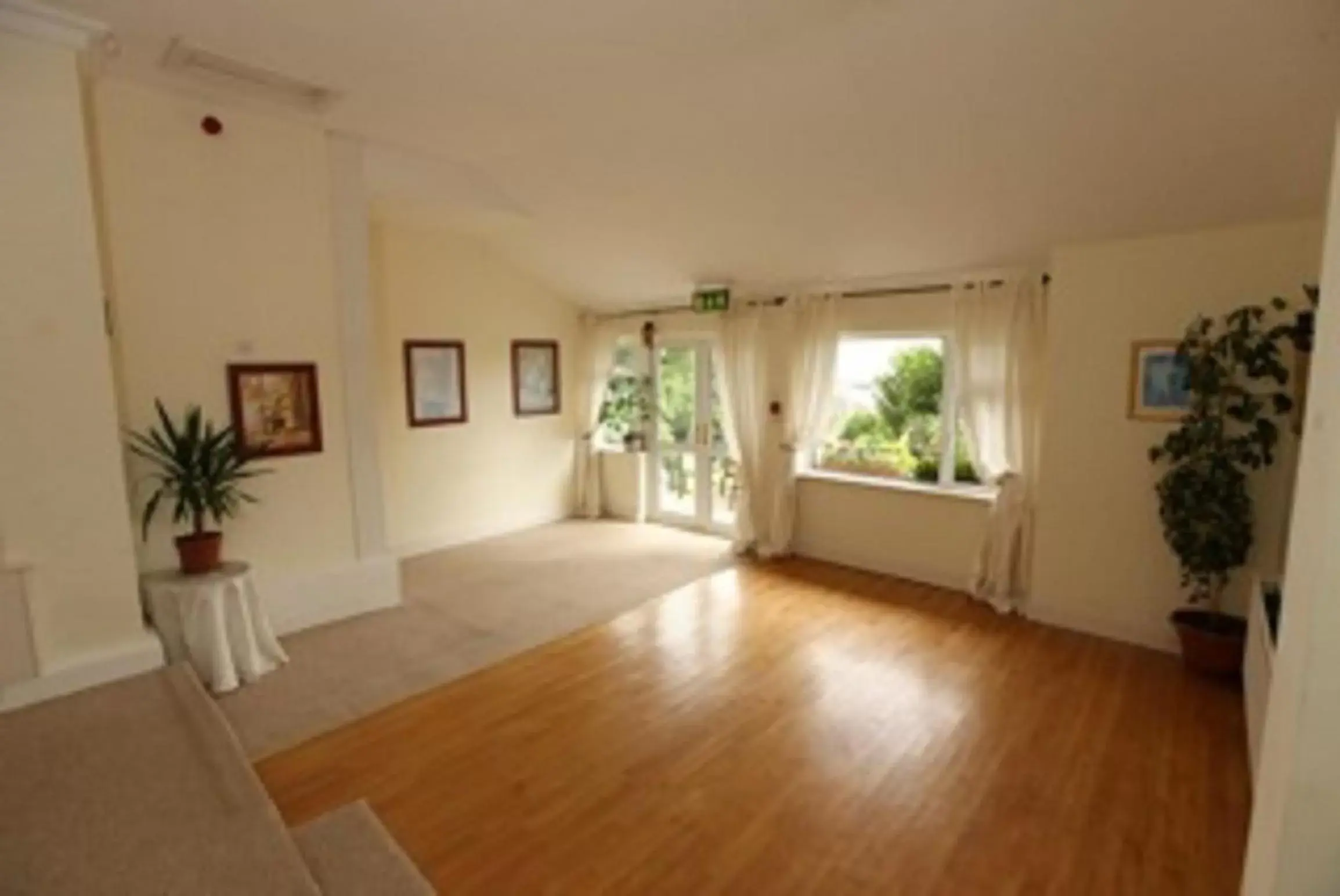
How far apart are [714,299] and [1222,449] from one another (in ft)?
11.4

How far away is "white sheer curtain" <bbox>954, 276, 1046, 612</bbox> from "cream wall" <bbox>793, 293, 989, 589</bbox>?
0.61 ft

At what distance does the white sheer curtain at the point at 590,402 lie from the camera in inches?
268

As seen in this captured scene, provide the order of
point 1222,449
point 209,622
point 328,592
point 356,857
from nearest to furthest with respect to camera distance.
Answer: point 356,857
point 209,622
point 1222,449
point 328,592

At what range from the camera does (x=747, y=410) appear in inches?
222

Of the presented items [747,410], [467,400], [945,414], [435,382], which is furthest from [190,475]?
[945,414]

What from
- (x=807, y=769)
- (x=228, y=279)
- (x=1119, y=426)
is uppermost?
(x=228, y=279)

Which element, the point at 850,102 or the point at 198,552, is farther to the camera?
the point at 198,552

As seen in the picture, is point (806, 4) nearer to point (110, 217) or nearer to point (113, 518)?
point (110, 217)

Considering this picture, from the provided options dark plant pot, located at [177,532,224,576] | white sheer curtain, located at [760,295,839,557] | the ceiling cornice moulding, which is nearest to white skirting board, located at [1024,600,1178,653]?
white sheer curtain, located at [760,295,839,557]

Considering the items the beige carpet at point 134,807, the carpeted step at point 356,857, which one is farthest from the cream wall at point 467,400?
the carpeted step at point 356,857

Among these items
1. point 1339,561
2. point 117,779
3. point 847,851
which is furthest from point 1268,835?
point 117,779

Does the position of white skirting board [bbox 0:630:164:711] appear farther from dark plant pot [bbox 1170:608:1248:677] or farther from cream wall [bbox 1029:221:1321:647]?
dark plant pot [bbox 1170:608:1248:677]

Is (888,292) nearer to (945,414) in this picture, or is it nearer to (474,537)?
(945,414)

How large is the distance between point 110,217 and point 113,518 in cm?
147
